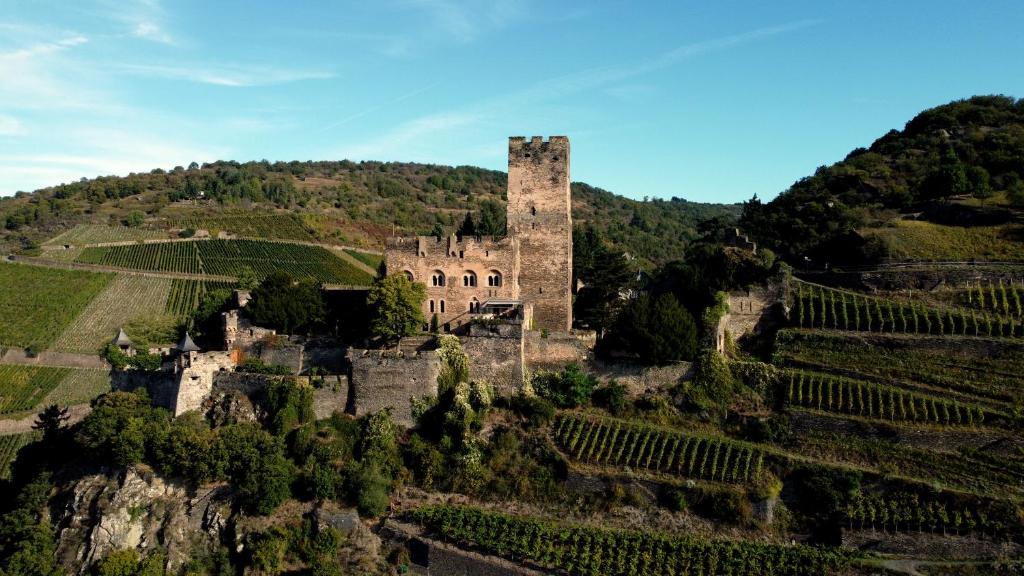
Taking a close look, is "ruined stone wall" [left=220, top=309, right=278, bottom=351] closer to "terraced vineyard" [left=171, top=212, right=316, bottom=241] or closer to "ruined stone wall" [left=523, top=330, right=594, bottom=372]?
"ruined stone wall" [left=523, top=330, right=594, bottom=372]

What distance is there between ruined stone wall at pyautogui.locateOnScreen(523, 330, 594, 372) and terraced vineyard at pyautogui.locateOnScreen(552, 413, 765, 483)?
9.03 feet

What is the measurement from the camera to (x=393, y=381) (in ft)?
100

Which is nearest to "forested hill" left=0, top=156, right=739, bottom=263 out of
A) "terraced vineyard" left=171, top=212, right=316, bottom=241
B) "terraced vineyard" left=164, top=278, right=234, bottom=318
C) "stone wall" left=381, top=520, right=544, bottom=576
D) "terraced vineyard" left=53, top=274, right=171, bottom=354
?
"terraced vineyard" left=171, top=212, right=316, bottom=241

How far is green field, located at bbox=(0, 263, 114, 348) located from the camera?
1864 inches

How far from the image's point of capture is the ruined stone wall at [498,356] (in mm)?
30625

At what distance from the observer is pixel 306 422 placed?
99.6ft

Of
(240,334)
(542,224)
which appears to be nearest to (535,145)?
(542,224)

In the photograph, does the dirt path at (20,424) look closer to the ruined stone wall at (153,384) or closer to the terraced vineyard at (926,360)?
the ruined stone wall at (153,384)

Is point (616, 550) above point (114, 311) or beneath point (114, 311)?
beneath

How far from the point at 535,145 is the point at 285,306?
518 inches

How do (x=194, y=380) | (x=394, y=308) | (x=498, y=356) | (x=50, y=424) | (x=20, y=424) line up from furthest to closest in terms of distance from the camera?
(x=20, y=424) → (x=50, y=424) → (x=394, y=308) → (x=194, y=380) → (x=498, y=356)

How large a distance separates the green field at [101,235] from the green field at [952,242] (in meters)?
55.5

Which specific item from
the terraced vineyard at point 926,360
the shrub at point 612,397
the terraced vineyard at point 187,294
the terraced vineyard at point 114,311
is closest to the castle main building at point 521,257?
the shrub at point 612,397

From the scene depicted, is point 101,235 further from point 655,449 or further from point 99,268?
point 655,449
